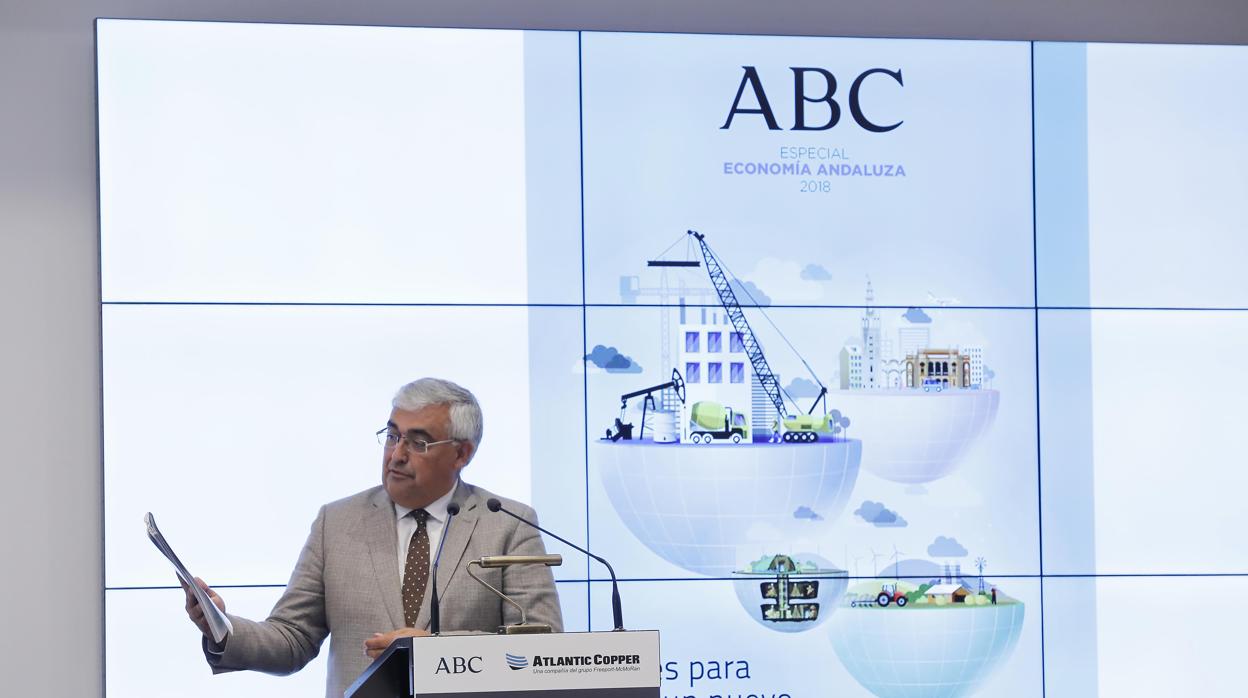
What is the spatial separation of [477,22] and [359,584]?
1.90 metres

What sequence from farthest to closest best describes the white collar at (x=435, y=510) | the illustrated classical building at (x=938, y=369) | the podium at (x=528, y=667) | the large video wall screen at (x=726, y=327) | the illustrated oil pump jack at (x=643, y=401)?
the illustrated classical building at (x=938, y=369) → the illustrated oil pump jack at (x=643, y=401) → the large video wall screen at (x=726, y=327) → the white collar at (x=435, y=510) → the podium at (x=528, y=667)

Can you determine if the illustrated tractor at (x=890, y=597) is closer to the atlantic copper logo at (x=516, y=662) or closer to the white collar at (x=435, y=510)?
the white collar at (x=435, y=510)

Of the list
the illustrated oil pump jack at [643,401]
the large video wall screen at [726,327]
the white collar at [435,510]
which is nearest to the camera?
the white collar at [435,510]

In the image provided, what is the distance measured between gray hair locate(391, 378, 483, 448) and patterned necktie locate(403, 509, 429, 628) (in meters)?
0.26

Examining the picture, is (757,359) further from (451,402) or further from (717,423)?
(451,402)

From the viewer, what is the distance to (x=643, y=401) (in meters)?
4.26

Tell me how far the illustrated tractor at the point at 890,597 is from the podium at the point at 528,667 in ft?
6.36

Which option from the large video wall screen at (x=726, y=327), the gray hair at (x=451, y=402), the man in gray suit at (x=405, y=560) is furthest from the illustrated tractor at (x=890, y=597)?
the gray hair at (x=451, y=402)

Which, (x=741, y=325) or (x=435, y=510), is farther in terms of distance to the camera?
(x=741, y=325)

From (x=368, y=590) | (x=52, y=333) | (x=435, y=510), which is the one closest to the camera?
(x=368, y=590)

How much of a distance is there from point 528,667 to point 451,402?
1.20 metres

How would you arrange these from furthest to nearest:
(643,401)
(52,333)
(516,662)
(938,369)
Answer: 1. (938,369)
2. (643,401)
3. (52,333)
4. (516,662)

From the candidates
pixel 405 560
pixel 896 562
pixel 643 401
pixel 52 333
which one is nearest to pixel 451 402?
pixel 405 560

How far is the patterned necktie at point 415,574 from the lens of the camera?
11.1ft
